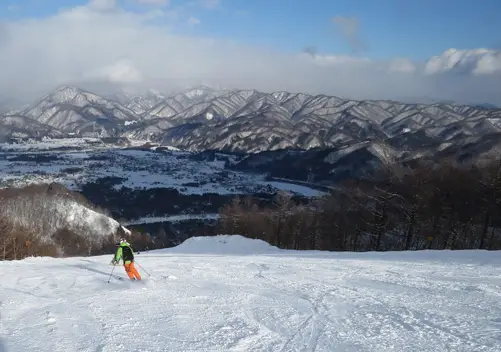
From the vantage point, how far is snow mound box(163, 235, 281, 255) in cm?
3017

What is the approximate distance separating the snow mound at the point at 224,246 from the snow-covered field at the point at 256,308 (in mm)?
12526

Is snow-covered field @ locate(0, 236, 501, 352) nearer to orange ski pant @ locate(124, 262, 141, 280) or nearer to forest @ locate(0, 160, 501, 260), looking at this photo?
orange ski pant @ locate(124, 262, 141, 280)

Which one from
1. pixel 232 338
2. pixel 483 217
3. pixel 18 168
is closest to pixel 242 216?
pixel 483 217

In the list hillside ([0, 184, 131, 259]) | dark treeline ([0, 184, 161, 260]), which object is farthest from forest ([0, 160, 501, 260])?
hillside ([0, 184, 131, 259])

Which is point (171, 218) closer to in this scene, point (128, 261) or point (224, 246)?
point (224, 246)

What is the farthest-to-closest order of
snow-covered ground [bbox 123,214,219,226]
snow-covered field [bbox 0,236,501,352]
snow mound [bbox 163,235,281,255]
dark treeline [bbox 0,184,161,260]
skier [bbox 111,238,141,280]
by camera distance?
snow-covered ground [bbox 123,214,219,226], dark treeline [bbox 0,184,161,260], snow mound [bbox 163,235,281,255], skier [bbox 111,238,141,280], snow-covered field [bbox 0,236,501,352]

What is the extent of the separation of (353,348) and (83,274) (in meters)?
11.2

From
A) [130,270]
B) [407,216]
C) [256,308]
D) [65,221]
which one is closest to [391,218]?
[407,216]

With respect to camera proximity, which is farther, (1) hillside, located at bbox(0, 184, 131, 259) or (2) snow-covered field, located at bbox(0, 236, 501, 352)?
(1) hillside, located at bbox(0, 184, 131, 259)

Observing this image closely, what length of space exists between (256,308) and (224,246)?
20542 millimetres

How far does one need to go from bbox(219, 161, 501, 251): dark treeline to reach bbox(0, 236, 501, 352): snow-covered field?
15.3 meters

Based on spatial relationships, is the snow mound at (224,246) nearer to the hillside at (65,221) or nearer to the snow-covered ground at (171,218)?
the hillside at (65,221)

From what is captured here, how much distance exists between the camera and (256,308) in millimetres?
11102

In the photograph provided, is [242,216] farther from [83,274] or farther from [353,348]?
[353,348]
